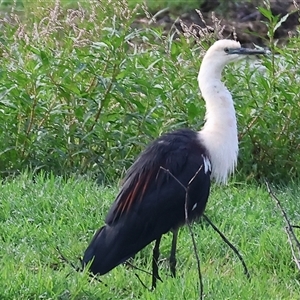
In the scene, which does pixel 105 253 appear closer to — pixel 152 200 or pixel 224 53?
pixel 152 200

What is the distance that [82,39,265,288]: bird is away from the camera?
4277 millimetres

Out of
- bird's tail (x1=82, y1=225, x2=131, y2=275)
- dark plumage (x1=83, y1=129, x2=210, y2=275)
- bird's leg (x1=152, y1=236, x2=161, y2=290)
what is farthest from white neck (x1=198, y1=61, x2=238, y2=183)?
bird's tail (x1=82, y1=225, x2=131, y2=275)

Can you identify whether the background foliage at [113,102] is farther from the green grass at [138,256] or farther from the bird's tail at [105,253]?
the bird's tail at [105,253]

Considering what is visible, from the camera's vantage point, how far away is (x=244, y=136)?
20.3ft

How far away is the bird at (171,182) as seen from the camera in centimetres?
428

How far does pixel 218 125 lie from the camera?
188 inches

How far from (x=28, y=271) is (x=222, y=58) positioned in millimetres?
1723

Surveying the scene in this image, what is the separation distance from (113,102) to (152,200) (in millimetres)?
1988

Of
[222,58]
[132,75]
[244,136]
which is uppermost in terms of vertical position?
[222,58]

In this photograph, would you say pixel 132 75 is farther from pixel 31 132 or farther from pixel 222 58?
pixel 222 58

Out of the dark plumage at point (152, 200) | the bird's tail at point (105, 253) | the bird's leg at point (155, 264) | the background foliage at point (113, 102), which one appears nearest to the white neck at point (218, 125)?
the dark plumage at point (152, 200)

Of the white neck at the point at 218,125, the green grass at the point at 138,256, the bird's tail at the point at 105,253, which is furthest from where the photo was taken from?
the white neck at the point at 218,125

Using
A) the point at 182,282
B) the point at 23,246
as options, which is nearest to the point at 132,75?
the point at 23,246

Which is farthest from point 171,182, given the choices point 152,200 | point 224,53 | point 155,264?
point 224,53
